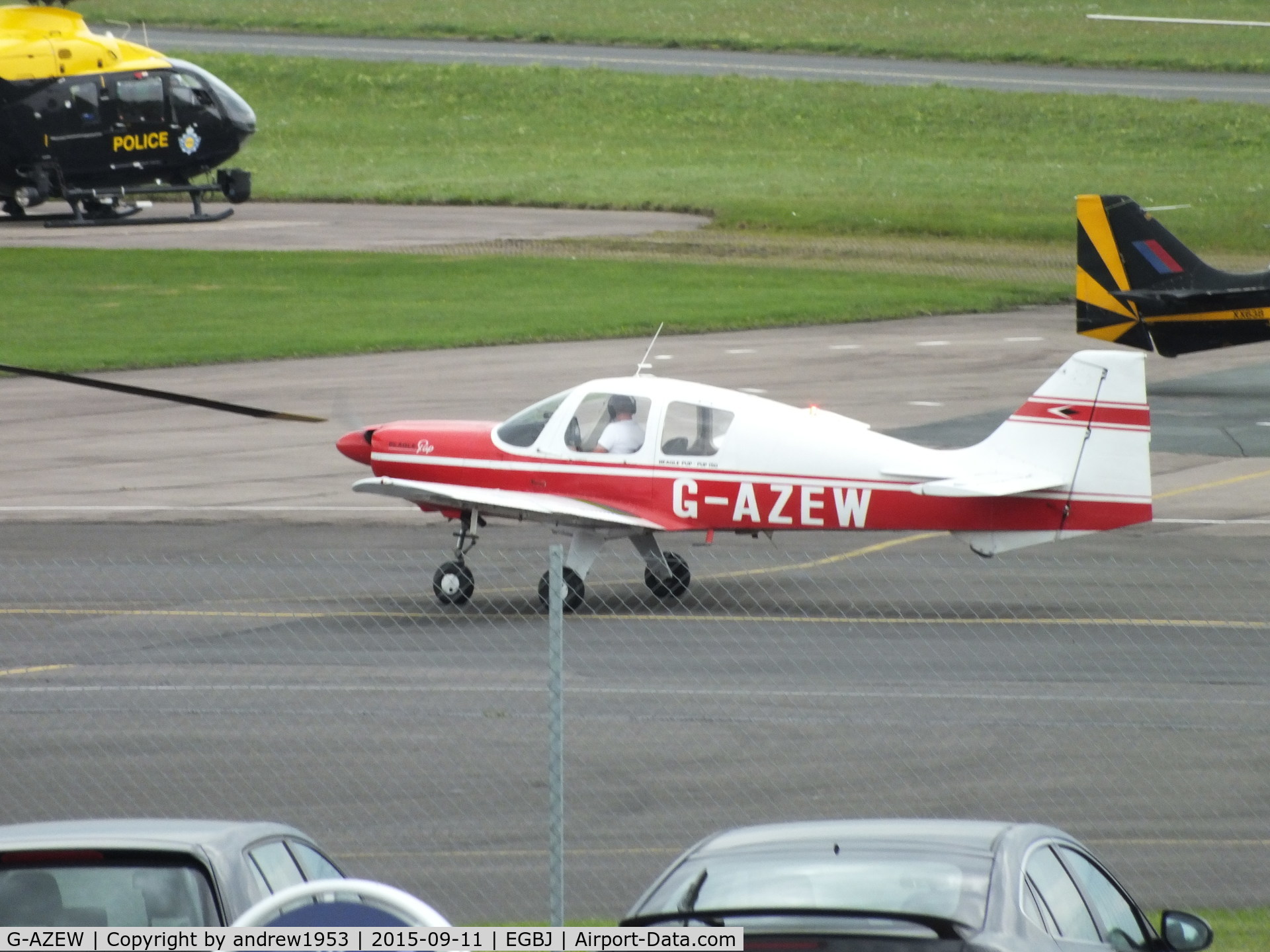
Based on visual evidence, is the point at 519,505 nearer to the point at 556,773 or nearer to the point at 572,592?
the point at 572,592

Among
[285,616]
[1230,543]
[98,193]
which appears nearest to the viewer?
[285,616]

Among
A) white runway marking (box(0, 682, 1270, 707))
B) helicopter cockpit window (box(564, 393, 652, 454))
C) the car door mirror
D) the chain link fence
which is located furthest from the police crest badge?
the car door mirror

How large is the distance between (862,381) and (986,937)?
24.5 metres

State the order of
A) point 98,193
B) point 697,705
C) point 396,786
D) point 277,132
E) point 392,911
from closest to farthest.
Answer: point 392,911
point 396,786
point 697,705
point 98,193
point 277,132

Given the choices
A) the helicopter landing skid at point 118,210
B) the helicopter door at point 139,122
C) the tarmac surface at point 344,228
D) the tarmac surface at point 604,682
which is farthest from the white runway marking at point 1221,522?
the helicopter landing skid at point 118,210

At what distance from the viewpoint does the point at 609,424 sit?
1716 centimetres

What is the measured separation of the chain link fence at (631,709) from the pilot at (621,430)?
1.32 m

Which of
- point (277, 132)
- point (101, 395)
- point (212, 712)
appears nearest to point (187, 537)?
point (212, 712)

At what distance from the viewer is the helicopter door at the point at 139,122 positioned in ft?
141

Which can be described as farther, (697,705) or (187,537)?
(187,537)

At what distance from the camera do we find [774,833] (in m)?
6.51

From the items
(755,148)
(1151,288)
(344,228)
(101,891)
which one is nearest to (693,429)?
(101,891)

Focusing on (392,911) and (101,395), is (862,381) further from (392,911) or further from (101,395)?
(392,911)

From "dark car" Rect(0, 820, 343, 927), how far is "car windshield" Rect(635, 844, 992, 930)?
131cm
